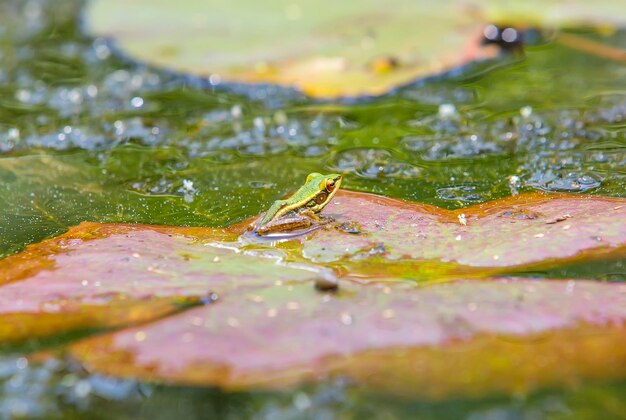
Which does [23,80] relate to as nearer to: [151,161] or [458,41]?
[151,161]

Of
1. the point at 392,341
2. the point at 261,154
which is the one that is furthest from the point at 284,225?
the point at 261,154

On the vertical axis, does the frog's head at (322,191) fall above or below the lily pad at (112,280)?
above

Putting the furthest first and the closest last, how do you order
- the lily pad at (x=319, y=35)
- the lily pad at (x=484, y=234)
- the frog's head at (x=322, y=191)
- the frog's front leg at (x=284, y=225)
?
the lily pad at (x=319, y=35) → the frog's head at (x=322, y=191) → the frog's front leg at (x=284, y=225) → the lily pad at (x=484, y=234)

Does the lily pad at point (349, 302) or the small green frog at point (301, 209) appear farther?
the small green frog at point (301, 209)

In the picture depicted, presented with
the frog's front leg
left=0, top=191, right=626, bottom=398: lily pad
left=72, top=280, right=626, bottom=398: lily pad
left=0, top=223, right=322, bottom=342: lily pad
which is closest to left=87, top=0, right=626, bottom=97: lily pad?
the frog's front leg

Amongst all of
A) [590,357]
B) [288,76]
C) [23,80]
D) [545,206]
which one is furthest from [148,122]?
[590,357]

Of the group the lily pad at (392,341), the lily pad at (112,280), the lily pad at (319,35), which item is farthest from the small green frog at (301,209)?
the lily pad at (319,35)

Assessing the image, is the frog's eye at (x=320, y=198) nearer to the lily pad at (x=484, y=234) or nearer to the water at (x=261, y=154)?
the lily pad at (x=484, y=234)

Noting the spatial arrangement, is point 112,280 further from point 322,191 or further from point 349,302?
point 322,191
